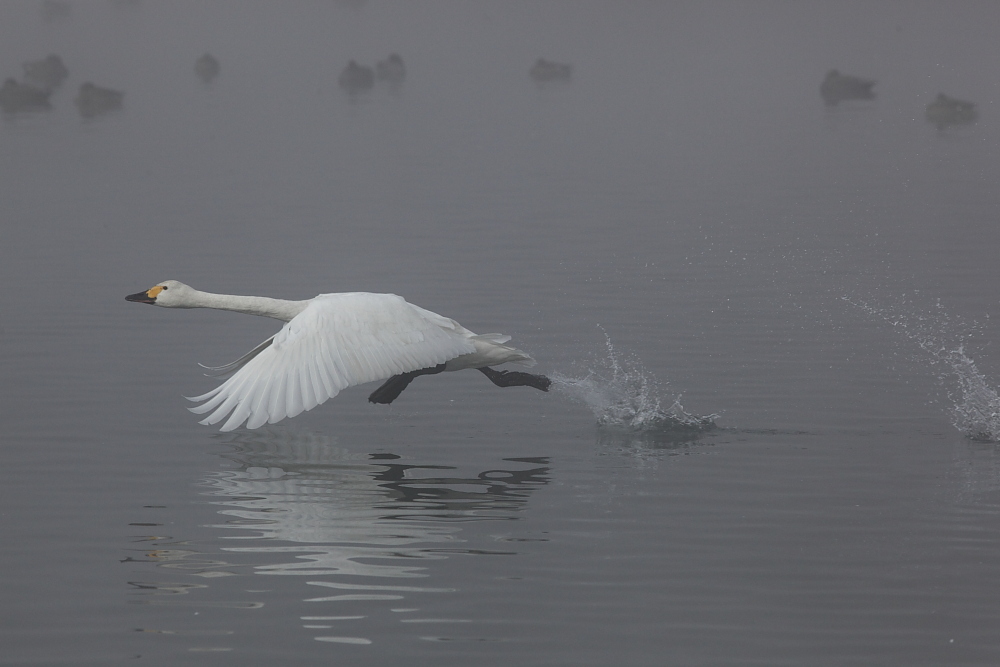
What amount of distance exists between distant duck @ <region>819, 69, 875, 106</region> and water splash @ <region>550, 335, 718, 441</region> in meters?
46.5

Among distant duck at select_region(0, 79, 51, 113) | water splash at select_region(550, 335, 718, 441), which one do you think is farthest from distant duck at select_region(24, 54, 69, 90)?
water splash at select_region(550, 335, 718, 441)

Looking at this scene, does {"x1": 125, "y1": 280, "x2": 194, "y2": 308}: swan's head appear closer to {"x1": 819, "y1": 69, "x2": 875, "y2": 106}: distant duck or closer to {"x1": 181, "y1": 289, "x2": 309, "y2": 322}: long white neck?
{"x1": 181, "y1": 289, "x2": 309, "y2": 322}: long white neck

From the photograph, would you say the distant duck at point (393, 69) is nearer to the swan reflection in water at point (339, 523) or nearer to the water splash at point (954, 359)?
the water splash at point (954, 359)

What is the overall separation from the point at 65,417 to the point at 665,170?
23381mm

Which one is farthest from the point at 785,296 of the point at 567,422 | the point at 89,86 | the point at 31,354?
the point at 89,86

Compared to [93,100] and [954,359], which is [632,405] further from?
[93,100]

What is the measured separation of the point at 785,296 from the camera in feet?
60.4

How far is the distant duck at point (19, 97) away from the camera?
51.7 metres

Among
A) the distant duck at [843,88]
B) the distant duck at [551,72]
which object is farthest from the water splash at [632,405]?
the distant duck at [551,72]

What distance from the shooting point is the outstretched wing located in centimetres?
1013

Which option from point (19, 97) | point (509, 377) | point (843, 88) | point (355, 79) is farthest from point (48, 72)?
point (509, 377)

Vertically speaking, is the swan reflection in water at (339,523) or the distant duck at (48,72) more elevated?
the distant duck at (48,72)

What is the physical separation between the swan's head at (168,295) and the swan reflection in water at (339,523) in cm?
144

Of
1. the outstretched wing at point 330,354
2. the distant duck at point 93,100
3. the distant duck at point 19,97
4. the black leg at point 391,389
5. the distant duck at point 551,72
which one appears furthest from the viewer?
the distant duck at point 551,72
